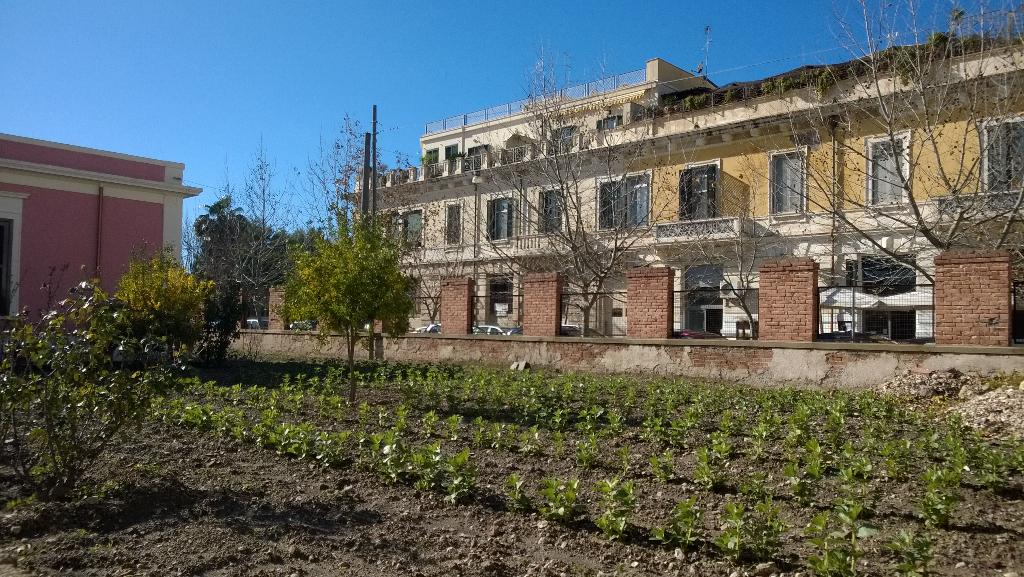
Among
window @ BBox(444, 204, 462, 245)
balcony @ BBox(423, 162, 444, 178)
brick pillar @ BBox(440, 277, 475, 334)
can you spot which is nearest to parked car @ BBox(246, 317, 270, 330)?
A: window @ BBox(444, 204, 462, 245)

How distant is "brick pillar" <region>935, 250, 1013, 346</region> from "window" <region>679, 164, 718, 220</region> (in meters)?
13.7

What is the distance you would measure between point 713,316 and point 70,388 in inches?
714

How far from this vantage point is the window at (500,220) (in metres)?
30.4

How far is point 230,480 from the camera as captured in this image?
6.35 meters

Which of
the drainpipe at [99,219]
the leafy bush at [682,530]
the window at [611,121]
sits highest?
the window at [611,121]

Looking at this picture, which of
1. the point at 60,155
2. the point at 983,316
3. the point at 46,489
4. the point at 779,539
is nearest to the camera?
the point at 779,539

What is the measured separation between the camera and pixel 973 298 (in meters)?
11.4

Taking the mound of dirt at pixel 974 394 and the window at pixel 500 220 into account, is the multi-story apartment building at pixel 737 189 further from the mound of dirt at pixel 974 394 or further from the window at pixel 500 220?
the mound of dirt at pixel 974 394

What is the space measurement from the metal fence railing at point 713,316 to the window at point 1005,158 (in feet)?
18.0

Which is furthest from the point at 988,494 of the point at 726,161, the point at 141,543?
the point at 726,161

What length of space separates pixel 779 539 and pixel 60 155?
22364mm

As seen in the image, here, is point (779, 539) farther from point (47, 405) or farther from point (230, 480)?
point (47, 405)

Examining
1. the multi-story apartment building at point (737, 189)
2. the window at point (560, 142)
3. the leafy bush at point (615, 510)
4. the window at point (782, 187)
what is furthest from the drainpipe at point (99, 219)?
the window at point (782, 187)

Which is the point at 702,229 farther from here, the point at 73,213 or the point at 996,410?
the point at 73,213
